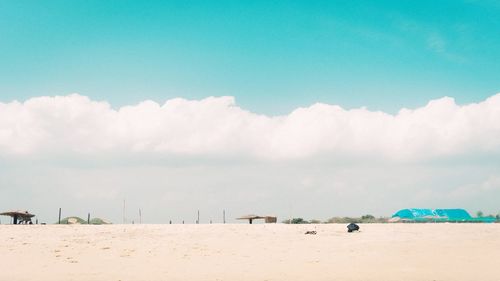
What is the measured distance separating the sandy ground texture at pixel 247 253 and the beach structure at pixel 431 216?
24.0 meters

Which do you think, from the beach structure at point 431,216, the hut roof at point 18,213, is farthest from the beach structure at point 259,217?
the hut roof at point 18,213

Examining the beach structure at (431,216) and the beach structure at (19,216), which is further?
the beach structure at (431,216)

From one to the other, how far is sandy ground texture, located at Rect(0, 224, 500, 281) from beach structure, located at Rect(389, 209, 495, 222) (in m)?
24.0

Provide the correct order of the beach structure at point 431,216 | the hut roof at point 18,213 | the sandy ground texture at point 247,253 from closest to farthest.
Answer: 1. the sandy ground texture at point 247,253
2. the hut roof at point 18,213
3. the beach structure at point 431,216

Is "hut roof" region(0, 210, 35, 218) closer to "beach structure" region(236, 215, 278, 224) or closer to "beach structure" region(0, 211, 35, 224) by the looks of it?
"beach structure" region(0, 211, 35, 224)

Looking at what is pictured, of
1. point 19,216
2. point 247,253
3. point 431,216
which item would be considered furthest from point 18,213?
point 431,216

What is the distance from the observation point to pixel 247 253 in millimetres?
23750

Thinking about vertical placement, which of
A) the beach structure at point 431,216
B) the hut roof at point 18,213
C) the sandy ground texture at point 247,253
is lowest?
the sandy ground texture at point 247,253

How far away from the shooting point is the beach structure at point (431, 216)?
57.8m

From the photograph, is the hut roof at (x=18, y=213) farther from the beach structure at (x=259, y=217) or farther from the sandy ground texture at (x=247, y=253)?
the beach structure at (x=259, y=217)

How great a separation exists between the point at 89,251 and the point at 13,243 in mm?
6111

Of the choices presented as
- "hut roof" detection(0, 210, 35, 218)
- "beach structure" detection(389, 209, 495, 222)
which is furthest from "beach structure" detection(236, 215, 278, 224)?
"hut roof" detection(0, 210, 35, 218)

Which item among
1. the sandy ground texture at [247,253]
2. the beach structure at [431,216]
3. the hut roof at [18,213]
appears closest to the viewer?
the sandy ground texture at [247,253]

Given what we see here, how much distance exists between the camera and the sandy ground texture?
58.5ft
